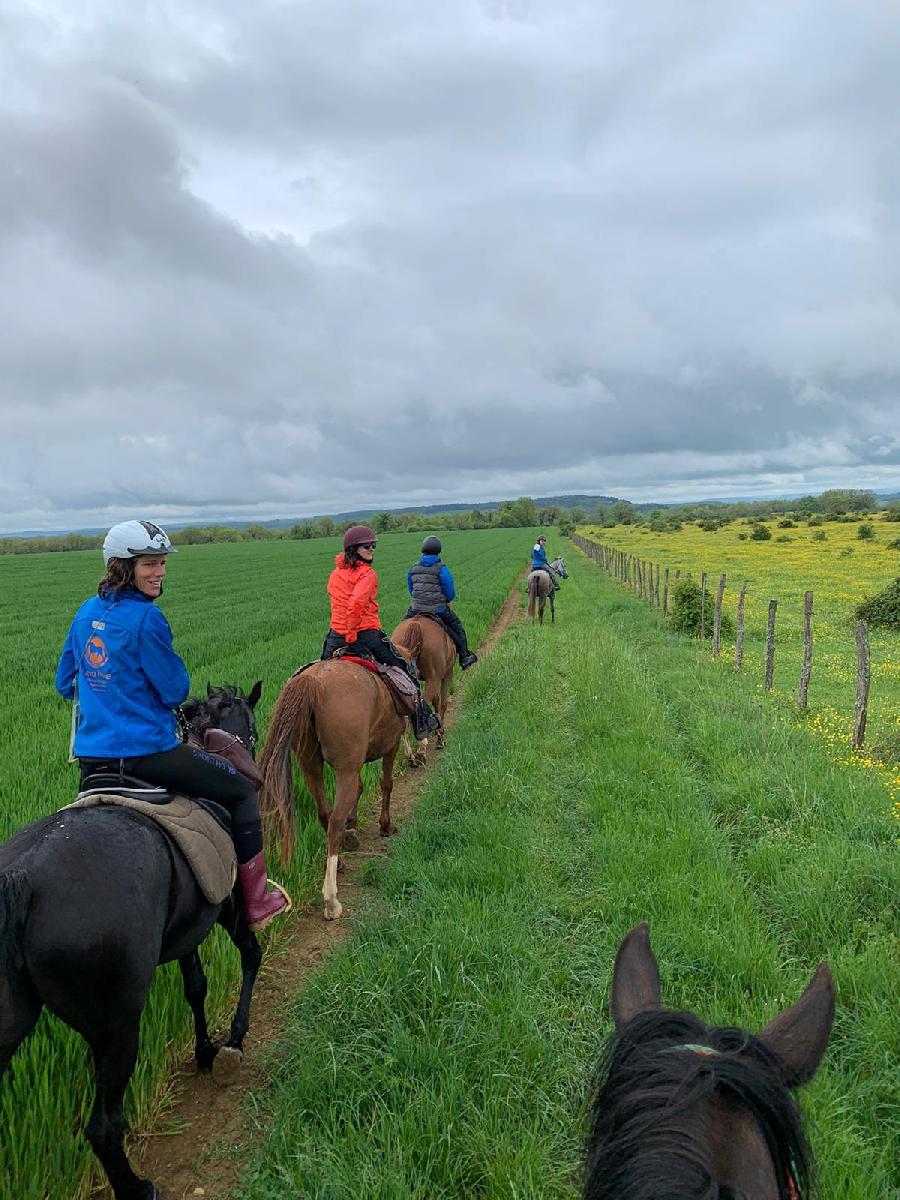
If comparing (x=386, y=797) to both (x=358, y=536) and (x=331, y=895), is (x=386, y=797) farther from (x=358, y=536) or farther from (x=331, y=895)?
(x=358, y=536)

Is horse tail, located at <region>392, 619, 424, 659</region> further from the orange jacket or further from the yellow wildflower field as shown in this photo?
the yellow wildflower field

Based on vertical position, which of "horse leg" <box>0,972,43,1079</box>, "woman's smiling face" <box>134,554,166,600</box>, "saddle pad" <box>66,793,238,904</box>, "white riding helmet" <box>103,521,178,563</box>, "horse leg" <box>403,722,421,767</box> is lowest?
"horse leg" <box>403,722,421,767</box>

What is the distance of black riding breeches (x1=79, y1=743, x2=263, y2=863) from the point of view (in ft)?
10.4

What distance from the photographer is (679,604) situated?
16.6m

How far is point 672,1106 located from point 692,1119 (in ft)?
0.24

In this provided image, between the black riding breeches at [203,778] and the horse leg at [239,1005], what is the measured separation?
16.1 inches

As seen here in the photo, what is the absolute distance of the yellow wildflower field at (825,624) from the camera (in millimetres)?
8539

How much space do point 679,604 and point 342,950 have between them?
14193mm

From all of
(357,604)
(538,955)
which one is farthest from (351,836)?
(538,955)

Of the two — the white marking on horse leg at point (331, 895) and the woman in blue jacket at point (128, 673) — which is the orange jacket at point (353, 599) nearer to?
the white marking on horse leg at point (331, 895)

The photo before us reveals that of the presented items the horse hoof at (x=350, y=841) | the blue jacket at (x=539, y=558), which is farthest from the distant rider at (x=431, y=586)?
the blue jacket at (x=539, y=558)

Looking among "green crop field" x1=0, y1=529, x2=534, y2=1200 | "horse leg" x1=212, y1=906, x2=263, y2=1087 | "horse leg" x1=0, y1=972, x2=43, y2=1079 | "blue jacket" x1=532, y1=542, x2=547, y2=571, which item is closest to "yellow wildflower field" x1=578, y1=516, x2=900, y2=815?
"blue jacket" x1=532, y1=542, x2=547, y2=571

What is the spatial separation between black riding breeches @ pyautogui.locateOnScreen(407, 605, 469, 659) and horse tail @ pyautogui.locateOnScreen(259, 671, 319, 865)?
3976mm

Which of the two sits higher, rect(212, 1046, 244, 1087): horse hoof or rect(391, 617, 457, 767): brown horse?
rect(391, 617, 457, 767): brown horse
